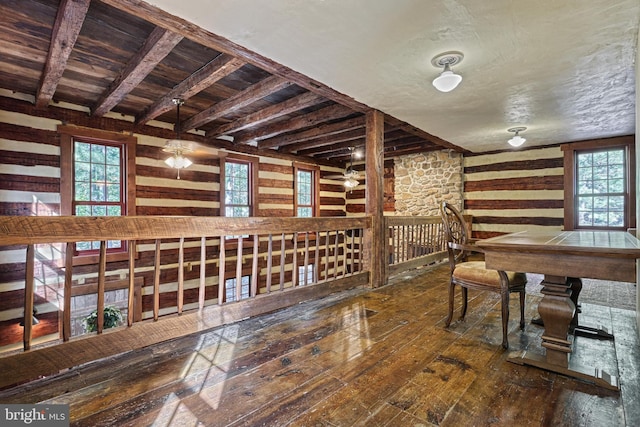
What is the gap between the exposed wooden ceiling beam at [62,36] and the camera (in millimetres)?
2013

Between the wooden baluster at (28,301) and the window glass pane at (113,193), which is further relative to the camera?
the window glass pane at (113,193)

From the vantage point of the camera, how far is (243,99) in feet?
11.7

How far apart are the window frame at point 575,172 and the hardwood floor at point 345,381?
356 centimetres

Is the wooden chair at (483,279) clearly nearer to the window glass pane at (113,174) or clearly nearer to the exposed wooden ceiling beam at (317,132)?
the exposed wooden ceiling beam at (317,132)

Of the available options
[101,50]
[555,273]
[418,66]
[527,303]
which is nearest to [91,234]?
[101,50]

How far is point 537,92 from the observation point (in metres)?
3.33

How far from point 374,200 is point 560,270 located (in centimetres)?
231

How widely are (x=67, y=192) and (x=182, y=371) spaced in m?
3.61

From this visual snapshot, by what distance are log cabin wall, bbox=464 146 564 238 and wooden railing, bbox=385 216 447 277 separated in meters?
1.46

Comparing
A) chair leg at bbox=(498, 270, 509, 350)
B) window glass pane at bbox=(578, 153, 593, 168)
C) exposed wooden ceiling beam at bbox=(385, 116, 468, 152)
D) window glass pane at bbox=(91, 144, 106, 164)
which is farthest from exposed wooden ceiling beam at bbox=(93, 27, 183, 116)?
window glass pane at bbox=(578, 153, 593, 168)

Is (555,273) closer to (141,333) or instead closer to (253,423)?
(253,423)

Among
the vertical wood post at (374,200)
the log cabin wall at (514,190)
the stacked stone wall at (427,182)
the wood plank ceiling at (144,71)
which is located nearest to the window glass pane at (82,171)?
the wood plank ceiling at (144,71)

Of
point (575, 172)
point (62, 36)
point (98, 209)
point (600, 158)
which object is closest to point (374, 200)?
point (62, 36)

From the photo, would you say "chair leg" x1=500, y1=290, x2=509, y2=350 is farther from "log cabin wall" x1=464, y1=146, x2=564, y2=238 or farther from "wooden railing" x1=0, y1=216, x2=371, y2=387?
"log cabin wall" x1=464, y1=146, x2=564, y2=238
